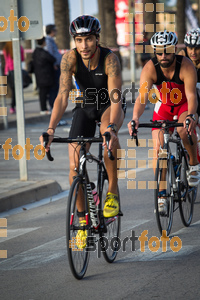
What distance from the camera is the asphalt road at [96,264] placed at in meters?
5.24

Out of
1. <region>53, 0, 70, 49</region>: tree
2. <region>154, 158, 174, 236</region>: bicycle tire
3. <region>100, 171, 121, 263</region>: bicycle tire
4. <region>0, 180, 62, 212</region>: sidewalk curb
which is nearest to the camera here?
<region>100, 171, 121, 263</region>: bicycle tire

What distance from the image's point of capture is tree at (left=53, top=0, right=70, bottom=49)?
27781 mm

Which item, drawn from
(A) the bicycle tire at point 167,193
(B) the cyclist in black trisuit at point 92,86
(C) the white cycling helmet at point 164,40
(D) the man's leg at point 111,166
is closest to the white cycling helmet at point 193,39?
(C) the white cycling helmet at point 164,40

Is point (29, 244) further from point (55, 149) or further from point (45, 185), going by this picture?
point (55, 149)

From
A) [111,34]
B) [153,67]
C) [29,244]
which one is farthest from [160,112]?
[111,34]

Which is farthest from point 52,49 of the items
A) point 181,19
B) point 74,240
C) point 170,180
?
point 181,19

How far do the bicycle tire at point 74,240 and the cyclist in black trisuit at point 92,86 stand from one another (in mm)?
402

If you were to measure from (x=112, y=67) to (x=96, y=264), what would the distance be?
1.70 meters

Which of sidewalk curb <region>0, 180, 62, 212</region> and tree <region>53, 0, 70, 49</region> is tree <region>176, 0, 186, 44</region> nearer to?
tree <region>53, 0, 70, 49</region>

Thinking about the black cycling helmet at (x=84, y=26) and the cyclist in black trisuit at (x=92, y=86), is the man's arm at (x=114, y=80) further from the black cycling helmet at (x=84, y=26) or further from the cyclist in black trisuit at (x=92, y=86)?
the black cycling helmet at (x=84, y=26)

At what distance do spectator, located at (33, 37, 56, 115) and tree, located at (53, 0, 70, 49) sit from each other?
9.69m

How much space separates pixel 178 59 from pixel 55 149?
6567mm

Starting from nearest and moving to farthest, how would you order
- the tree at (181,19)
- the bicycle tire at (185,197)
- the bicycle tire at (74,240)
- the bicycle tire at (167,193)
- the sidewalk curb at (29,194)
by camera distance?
the bicycle tire at (74,240) < the bicycle tire at (167,193) < the bicycle tire at (185,197) < the sidewalk curb at (29,194) < the tree at (181,19)

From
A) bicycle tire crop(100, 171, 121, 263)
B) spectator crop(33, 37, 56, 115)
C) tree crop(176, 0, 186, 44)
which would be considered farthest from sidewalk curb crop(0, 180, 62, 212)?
tree crop(176, 0, 186, 44)
